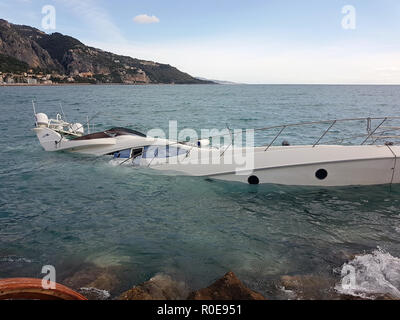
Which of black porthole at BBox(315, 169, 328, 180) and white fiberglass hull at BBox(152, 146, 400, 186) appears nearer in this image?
white fiberglass hull at BBox(152, 146, 400, 186)

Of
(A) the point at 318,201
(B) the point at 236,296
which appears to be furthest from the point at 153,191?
(B) the point at 236,296

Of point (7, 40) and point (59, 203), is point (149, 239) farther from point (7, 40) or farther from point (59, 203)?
point (7, 40)

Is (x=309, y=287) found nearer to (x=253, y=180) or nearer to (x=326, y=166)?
(x=326, y=166)

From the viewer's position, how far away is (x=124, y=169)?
11922 millimetres

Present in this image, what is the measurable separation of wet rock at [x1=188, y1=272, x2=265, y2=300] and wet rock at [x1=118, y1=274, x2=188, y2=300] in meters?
0.52

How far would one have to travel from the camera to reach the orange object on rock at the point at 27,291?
11.3 ft

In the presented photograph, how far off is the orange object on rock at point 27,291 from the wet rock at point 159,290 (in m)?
1.17

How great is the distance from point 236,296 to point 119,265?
99.5 inches

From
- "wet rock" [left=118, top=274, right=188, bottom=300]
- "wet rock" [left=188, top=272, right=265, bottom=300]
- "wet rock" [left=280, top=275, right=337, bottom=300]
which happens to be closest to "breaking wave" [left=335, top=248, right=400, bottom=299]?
"wet rock" [left=280, top=275, right=337, bottom=300]

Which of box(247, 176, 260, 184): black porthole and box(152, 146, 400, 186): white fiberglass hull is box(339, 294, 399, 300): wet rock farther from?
box(247, 176, 260, 184): black porthole

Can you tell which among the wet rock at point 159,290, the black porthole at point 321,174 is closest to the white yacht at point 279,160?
the black porthole at point 321,174

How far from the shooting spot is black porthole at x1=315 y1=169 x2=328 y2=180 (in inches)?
359

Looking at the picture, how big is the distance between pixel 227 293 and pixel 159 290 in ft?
3.76

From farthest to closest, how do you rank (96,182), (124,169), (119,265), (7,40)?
(7,40) < (124,169) < (96,182) < (119,265)
